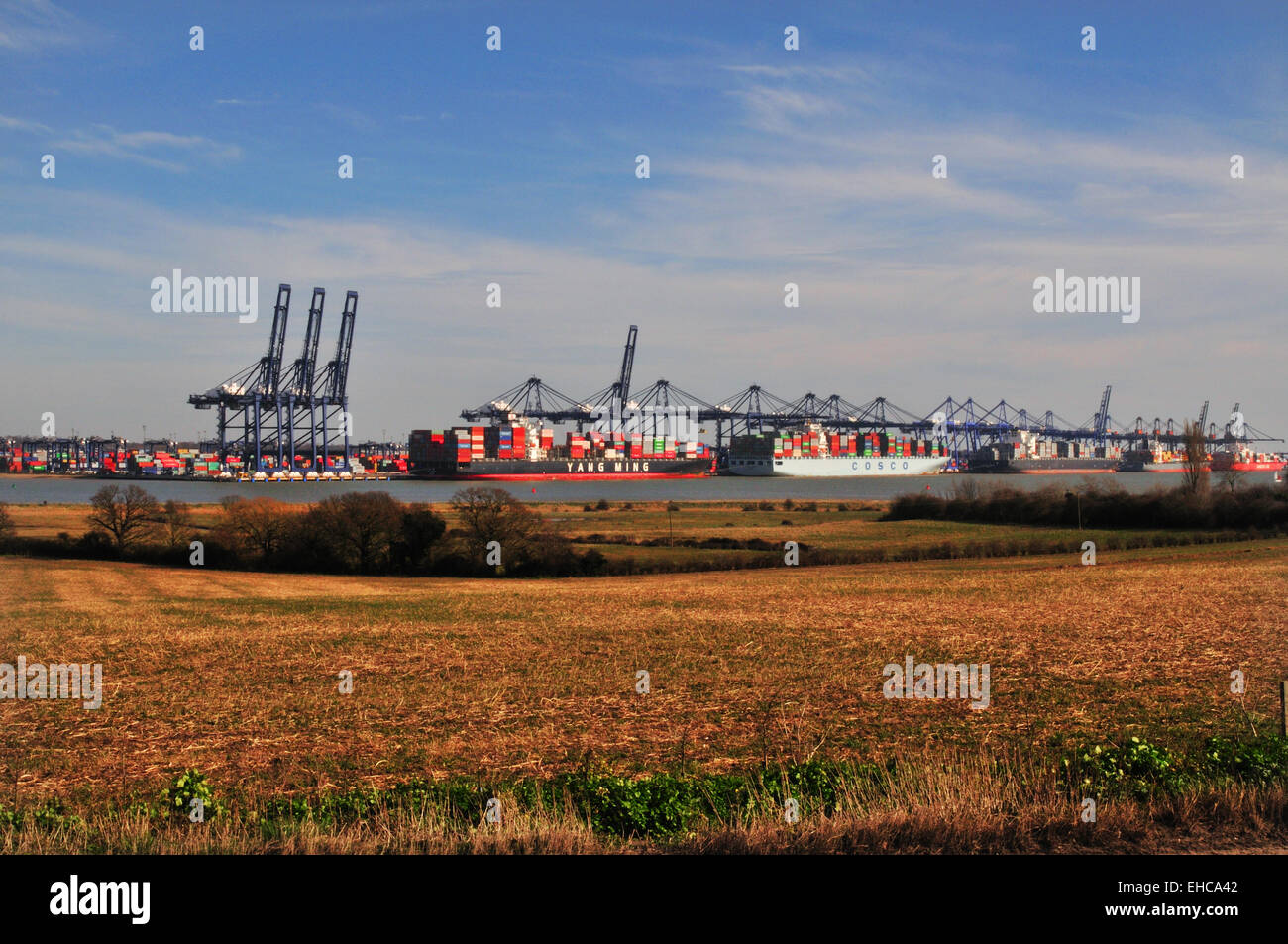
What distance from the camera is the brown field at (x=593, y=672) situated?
9.60 m

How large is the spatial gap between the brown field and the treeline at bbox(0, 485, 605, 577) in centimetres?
534

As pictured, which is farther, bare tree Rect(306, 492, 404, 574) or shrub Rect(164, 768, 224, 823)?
bare tree Rect(306, 492, 404, 574)

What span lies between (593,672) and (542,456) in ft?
379

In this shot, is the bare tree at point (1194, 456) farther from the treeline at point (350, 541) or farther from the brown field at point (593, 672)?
the treeline at point (350, 541)

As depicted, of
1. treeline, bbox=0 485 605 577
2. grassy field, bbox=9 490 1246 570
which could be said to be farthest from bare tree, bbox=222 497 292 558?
grassy field, bbox=9 490 1246 570

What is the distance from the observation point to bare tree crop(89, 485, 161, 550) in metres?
36.1

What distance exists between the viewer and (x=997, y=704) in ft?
38.4

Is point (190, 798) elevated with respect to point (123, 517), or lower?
lower

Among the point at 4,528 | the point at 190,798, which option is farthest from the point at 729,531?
the point at 190,798

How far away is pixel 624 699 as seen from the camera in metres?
12.4

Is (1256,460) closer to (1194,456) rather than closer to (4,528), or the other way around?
(1194,456)

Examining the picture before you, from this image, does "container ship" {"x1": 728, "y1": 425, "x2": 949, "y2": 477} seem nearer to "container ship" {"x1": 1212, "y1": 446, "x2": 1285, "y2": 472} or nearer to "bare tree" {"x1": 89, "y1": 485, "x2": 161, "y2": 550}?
"container ship" {"x1": 1212, "y1": 446, "x2": 1285, "y2": 472}
